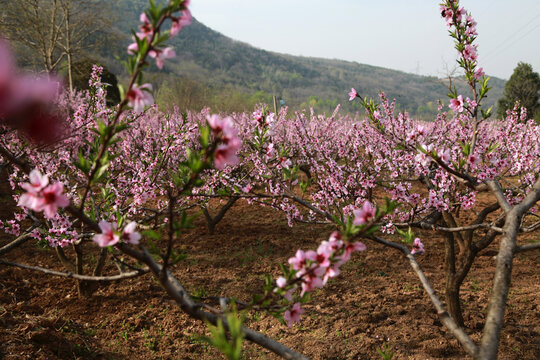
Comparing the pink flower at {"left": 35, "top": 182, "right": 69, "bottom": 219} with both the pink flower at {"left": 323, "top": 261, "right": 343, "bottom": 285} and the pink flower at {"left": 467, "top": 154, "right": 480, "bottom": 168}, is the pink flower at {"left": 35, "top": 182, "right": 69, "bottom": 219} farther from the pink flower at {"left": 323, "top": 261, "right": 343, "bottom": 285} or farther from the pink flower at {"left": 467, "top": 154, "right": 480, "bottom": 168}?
the pink flower at {"left": 467, "top": 154, "right": 480, "bottom": 168}

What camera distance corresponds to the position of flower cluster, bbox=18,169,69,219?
935 mm

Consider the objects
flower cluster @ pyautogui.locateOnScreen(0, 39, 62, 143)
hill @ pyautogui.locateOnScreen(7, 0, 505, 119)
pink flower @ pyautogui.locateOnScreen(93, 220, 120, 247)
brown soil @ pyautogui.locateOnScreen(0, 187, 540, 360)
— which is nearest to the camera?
flower cluster @ pyautogui.locateOnScreen(0, 39, 62, 143)

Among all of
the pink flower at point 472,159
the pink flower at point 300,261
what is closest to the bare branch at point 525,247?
the pink flower at point 472,159

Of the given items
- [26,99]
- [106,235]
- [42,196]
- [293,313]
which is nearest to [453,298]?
[293,313]

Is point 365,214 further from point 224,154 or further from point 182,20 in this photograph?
point 182,20

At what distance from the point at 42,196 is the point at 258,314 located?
3.51 meters

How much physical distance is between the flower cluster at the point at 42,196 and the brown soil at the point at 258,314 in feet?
5.25

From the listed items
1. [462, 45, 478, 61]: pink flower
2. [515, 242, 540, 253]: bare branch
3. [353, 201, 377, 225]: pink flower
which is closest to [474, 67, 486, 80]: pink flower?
[462, 45, 478, 61]: pink flower

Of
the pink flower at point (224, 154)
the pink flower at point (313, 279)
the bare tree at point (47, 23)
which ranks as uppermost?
the bare tree at point (47, 23)

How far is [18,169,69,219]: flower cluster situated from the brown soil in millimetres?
1600

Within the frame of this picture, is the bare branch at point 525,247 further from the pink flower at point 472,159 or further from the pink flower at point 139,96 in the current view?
the pink flower at point 139,96

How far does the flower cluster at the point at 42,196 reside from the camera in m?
0.94

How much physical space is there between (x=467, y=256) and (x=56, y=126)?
3.73 metres

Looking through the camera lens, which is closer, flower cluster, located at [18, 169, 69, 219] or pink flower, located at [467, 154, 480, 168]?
flower cluster, located at [18, 169, 69, 219]
